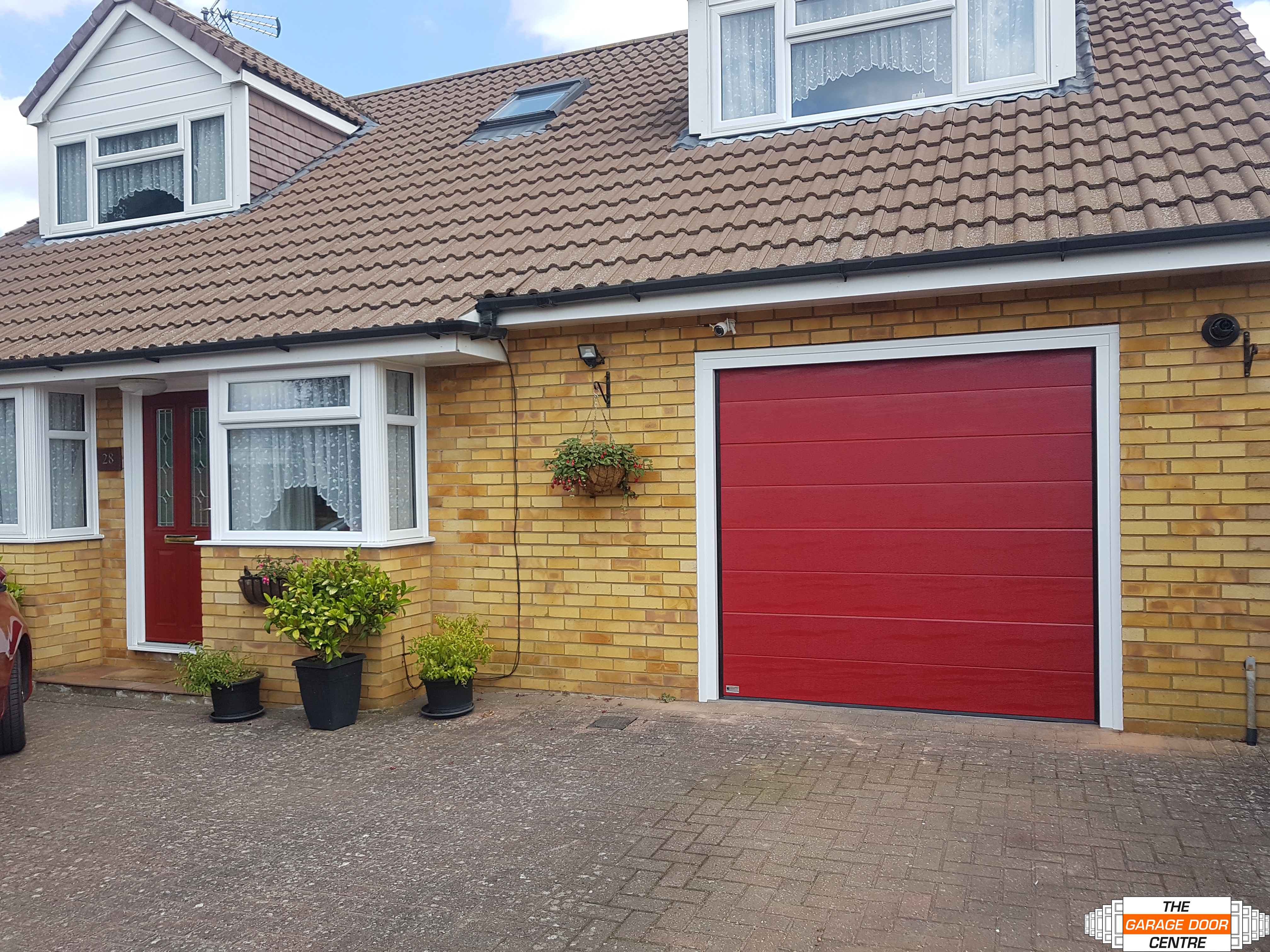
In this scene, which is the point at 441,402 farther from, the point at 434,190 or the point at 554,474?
the point at 434,190

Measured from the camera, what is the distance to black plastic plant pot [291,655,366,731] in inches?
266

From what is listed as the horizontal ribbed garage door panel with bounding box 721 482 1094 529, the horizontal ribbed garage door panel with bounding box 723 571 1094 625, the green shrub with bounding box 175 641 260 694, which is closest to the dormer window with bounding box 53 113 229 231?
the green shrub with bounding box 175 641 260 694

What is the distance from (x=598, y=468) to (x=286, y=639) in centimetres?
277

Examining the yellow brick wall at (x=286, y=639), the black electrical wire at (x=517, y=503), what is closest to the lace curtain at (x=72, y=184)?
the yellow brick wall at (x=286, y=639)

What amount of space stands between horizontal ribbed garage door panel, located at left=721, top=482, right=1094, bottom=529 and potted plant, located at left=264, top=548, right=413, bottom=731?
2.55m

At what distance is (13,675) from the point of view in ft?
20.5

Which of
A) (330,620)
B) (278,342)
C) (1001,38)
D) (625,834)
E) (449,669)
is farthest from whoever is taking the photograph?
(1001,38)

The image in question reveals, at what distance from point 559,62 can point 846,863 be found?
10.4 m

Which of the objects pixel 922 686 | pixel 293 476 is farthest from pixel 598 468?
pixel 922 686

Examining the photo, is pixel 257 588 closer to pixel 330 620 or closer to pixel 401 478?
pixel 330 620

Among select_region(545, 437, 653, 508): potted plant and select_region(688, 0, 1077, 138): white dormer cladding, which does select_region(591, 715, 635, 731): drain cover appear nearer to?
select_region(545, 437, 653, 508): potted plant

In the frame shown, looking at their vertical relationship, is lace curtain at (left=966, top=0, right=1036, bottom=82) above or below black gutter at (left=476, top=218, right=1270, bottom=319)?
above

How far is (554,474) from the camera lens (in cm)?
715

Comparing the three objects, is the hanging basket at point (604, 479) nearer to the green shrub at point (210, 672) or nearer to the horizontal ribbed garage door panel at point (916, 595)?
the horizontal ribbed garage door panel at point (916, 595)
